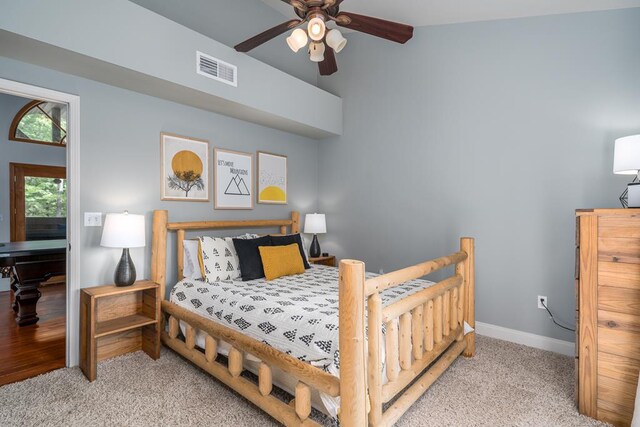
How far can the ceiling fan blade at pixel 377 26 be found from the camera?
6.42 ft

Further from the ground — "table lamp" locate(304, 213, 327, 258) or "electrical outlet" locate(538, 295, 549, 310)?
"table lamp" locate(304, 213, 327, 258)

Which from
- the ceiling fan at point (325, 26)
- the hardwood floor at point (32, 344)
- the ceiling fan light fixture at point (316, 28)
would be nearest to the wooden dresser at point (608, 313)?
the ceiling fan at point (325, 26)

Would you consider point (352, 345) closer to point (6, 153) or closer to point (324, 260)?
point (324, 260)

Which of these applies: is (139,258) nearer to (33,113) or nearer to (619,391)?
(619,391)

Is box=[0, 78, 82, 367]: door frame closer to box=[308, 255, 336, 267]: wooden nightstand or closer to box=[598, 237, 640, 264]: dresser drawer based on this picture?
box=[308, 255, 336, 267]: wooden nightstand

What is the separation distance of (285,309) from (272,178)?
215 cm

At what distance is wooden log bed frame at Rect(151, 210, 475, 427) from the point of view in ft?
4.63

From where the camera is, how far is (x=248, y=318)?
213cm

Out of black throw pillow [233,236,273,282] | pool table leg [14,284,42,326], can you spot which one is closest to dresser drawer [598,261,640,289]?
black throw pillow [233,236,273,282]

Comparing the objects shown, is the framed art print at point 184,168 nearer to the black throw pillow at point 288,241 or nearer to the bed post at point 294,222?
the black throw pillow at point 288,241

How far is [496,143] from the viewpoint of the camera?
3.03 metres

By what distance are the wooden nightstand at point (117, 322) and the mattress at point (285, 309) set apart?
0.24m

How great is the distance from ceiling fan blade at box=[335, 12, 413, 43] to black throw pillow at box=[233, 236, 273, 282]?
6.40ft

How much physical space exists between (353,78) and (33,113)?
4.99 m
